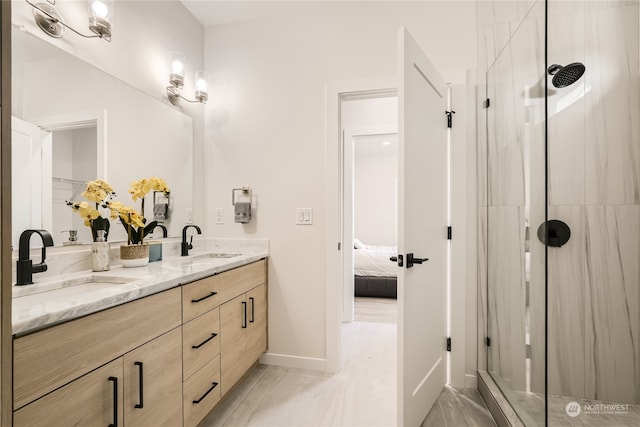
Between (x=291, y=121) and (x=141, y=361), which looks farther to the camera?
(x=291, y=121)

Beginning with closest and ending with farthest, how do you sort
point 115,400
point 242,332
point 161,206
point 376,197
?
1. point 115,400
2. point 242,332
3. point 161,206
4. point 376,197

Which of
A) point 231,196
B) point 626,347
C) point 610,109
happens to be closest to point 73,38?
point 231,196

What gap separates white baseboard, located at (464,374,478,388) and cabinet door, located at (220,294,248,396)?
57.5 inches

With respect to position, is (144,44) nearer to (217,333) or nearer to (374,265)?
(217,333)

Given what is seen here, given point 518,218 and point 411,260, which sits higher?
point 518,218

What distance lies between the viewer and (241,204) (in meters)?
2.40

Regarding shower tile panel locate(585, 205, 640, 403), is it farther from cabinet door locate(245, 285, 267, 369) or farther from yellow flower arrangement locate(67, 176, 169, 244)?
yellow flower arrangement locate(67, 176, 169, 244)

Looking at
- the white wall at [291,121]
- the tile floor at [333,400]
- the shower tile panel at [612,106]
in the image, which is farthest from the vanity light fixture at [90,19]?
the shower tile panel at [612,106]

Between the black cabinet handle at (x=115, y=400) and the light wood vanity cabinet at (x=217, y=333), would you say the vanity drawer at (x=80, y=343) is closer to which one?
the black cabinet handle at (x=115, y=400)

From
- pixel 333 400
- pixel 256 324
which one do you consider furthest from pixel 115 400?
pixel 333 400

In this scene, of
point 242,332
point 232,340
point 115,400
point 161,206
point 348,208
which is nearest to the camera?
point 115,400

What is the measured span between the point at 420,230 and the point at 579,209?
888mm

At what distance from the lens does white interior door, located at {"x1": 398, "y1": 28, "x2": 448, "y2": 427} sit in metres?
1.49

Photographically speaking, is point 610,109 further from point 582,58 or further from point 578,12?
point 578,12
